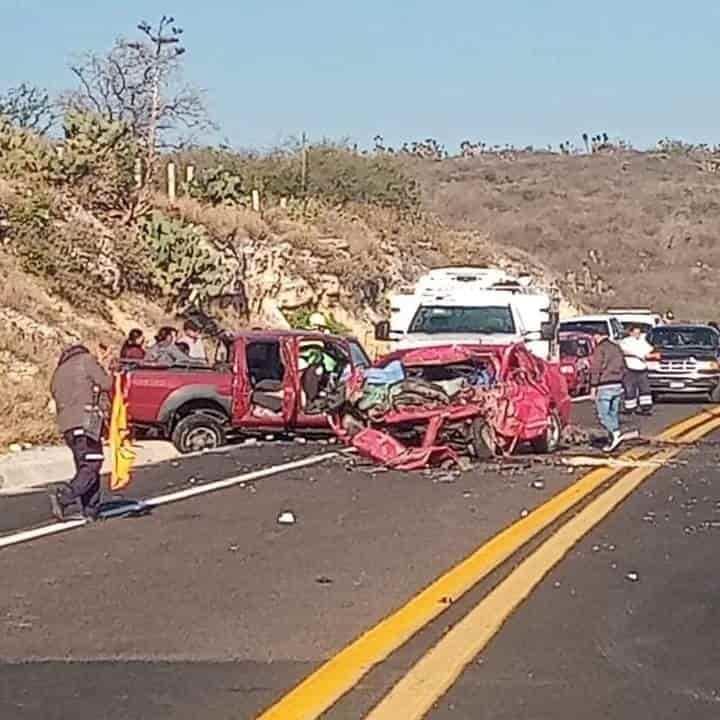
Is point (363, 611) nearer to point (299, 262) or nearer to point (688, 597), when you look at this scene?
point (688, 597)

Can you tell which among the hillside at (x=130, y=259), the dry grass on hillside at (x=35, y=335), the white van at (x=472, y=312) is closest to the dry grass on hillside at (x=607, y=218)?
the hillside at (x=130, y=259)

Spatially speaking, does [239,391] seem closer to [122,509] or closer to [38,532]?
[122,509]

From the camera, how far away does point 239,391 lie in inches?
925

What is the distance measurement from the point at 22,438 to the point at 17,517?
7176 millimetres

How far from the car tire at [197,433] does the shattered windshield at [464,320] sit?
24.8 ft

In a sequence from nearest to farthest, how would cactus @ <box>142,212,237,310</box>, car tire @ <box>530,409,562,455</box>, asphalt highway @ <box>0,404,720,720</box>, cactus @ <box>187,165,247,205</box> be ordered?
asphalt highway @ <box>0,404,720,720</box>
car tire @ <box>530,409,562,455</box>
cactus @ <box>142,212,237,310</box>
cactus @ <box>187,165,247,205</box>

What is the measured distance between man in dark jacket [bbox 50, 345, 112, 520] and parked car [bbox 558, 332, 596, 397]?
20.8m

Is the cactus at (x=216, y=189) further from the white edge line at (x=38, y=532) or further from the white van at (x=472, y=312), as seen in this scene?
the white edge line at (x=38, y=532)

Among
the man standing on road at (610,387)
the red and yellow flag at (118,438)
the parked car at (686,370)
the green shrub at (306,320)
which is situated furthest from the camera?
the green shrub at (306,320)

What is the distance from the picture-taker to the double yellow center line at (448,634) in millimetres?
8117

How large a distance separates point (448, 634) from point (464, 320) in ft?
70.0

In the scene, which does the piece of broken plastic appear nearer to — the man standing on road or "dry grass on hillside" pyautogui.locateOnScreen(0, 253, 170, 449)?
"dry grass on hillside" pyautogui.locateOnScreen(0, 253, 170, 449)

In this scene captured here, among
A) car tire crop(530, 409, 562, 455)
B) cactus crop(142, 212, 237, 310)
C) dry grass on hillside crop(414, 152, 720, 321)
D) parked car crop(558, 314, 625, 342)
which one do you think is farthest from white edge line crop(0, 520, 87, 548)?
dry grass on hillside crop(414, 152, 720, 321)

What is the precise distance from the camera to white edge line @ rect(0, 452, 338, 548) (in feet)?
46.5
